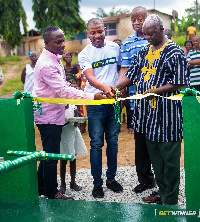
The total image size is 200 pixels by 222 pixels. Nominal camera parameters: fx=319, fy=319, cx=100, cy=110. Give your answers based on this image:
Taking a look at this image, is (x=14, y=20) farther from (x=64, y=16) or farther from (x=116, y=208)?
(x=116, y=208)

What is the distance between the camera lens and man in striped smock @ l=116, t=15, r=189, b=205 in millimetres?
2918

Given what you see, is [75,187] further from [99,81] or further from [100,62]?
[100,62]

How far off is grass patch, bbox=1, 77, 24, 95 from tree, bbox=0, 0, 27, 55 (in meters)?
9.47

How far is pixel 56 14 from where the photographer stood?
86.5 ft

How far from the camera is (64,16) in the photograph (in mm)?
26609

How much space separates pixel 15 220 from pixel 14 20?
2651cm

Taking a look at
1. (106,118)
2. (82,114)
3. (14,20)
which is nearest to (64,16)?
(14,20)

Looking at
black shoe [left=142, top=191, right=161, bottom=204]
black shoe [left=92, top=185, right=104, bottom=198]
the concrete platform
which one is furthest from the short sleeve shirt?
the concrete platform

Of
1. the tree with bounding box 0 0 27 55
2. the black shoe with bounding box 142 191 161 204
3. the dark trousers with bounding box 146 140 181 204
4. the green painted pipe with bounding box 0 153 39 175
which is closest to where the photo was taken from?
the green painted pipe with bounding box 0 153 39 175

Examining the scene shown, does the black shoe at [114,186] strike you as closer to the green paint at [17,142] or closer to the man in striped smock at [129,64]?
the man in striped smock at [129,64]

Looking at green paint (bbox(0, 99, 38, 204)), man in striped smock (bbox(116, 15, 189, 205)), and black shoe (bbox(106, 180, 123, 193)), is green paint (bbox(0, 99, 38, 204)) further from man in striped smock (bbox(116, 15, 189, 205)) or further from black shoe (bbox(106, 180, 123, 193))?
black shoe (bbox(106, 180, 123, 193))

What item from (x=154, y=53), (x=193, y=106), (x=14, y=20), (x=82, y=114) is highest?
(x=14, y=20)

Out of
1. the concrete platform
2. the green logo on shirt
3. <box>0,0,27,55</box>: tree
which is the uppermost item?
<box>0,0,27,55</box>: tree

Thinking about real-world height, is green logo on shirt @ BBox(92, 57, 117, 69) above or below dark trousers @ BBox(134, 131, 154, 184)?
above
